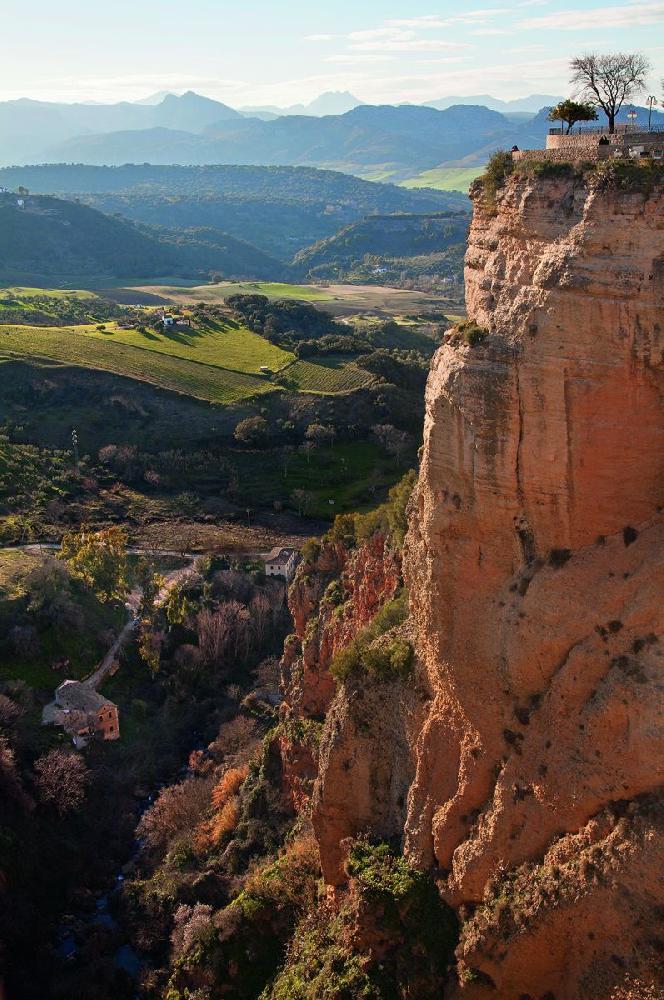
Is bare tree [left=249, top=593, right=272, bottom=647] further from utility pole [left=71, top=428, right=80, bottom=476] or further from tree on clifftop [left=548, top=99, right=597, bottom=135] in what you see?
tree on clifftop [left=548, top=99, right=597, bottom=135]

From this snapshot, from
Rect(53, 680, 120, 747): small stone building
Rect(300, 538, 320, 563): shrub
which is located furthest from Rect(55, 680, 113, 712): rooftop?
Rect(300, 538, 320, 563): shrub

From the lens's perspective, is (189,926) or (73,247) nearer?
(189,926)

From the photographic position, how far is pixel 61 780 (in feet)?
120

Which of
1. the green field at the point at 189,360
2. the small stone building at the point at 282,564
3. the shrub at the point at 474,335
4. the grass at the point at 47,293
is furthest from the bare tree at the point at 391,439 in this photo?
the grass at the point at 47,293

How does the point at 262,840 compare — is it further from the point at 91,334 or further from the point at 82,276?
the point at 82,276

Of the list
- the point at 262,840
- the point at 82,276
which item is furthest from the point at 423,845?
the point at 82,276

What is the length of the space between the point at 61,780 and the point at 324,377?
185 feet

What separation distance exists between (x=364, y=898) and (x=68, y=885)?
17352mm

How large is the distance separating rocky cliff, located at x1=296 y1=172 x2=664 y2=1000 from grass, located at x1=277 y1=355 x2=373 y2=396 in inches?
2491

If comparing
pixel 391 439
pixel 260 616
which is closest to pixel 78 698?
pixel 260 616

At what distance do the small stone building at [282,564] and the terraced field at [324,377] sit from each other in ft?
90.9

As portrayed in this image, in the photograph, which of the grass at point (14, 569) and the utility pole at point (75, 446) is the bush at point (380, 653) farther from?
the utility pole at point (75, 446)

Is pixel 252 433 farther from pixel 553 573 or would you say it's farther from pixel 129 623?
pixel 553 573

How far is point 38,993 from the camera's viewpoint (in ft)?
93.7
